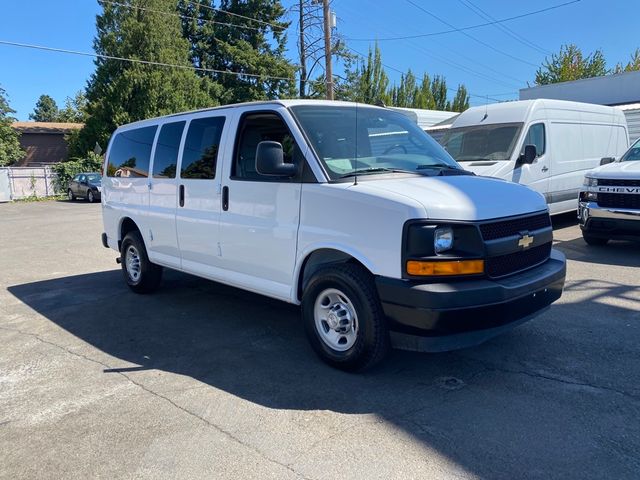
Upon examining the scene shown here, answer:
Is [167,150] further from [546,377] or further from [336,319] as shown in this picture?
[546,377]

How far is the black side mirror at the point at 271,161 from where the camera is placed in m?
4.15

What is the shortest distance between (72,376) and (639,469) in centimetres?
405

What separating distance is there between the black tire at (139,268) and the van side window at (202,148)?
5.04 feet

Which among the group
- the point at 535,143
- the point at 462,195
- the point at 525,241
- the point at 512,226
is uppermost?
the point at 535,143

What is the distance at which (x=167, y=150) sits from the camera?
19.7 feet

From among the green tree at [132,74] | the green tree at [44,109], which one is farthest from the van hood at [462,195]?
the green tree at [44,109]

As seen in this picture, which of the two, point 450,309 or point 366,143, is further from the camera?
point 366,143

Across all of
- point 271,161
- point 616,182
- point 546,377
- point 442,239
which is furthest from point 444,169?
point 616,182

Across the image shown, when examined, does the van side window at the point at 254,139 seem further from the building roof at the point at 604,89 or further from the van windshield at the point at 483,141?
the building roof at the point at 604,89

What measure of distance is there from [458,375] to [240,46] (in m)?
40.7

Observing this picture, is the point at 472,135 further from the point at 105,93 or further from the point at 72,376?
the point at 105,93

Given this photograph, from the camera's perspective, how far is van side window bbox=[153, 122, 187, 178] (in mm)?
5828

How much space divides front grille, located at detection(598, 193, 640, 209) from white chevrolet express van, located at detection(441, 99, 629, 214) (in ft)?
4.15

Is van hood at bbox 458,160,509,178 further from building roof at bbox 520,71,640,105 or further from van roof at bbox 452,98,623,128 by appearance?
building roof at bbox 520,71,640,105
